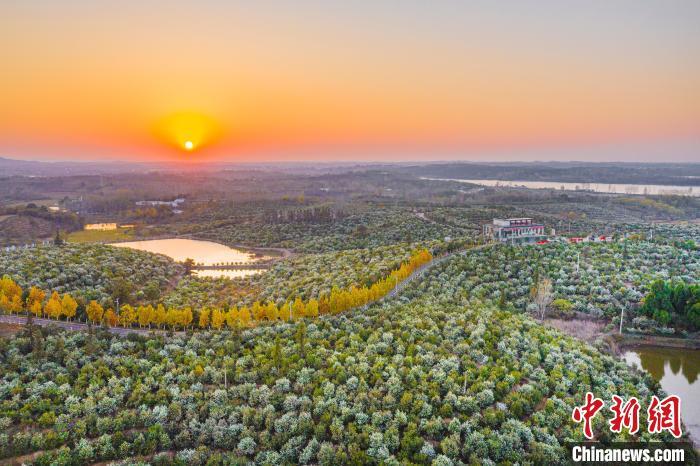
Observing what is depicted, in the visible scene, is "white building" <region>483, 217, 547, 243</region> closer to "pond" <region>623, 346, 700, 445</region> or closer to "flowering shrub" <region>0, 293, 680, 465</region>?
"pond" <region>623, 346, 700, 445</region>

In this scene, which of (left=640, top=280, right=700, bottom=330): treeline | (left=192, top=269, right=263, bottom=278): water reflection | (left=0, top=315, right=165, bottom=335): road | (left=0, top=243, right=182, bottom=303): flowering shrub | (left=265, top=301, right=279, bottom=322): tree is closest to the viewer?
(left=0, top=315, right=165, bottom=335): road

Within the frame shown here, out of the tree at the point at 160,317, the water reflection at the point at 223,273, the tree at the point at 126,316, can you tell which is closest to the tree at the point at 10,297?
the tree at the point at 126,316

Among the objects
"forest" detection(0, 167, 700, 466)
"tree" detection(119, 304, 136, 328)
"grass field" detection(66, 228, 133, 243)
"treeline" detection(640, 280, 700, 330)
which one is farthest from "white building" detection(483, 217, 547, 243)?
"grass field" detection(66, 228, 133, 243)

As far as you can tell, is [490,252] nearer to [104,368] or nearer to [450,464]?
[450,464]

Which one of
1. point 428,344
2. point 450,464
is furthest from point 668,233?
point 450,464

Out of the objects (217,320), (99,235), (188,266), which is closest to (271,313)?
(217,320)

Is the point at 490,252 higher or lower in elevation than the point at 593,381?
higher
